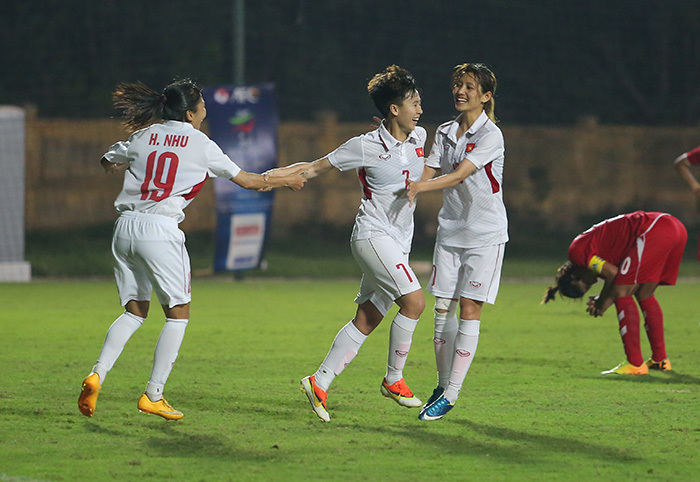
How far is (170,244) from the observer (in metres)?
5.89

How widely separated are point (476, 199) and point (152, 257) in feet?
6.13

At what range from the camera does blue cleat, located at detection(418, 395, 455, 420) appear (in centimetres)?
605

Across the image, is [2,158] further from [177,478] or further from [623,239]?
[177,478]

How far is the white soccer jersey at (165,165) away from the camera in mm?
5852

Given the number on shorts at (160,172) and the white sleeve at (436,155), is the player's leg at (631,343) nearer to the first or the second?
the white sleeve at (436,155)

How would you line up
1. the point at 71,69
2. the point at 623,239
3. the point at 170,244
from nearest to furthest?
the point at 170,244, the point at 623,239, the point at 71,69

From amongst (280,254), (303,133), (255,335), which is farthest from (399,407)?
(303,133)

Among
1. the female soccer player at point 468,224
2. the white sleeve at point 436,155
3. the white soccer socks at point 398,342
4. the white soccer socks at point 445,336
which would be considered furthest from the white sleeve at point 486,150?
the white soccer socks at point 398,342

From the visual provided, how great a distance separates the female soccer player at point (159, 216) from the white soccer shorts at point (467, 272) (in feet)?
3.15

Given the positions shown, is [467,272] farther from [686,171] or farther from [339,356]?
[686,171]

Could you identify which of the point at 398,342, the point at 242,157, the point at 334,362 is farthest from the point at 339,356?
the point at 242,157

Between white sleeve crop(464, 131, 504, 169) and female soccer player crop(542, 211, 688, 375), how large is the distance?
2.46 metres

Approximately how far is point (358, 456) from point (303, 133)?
75.6 ft

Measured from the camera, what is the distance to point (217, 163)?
5.97 meters
